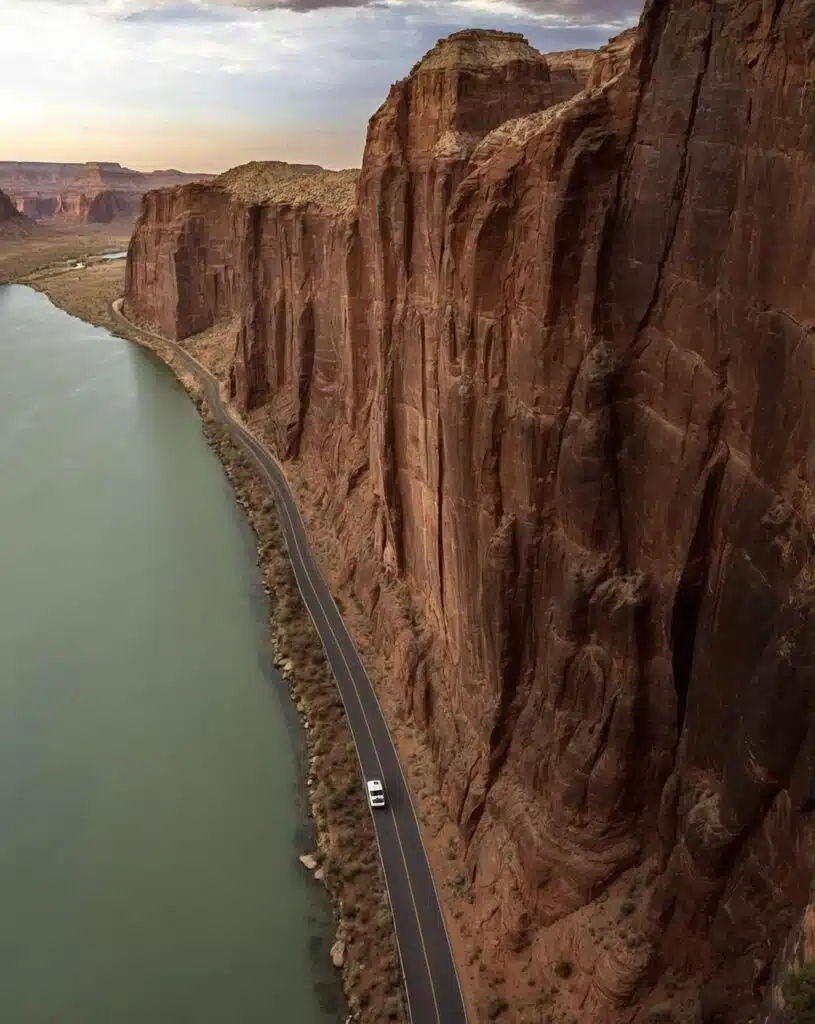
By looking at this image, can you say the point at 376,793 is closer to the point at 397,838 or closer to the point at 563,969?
the point at 397,838

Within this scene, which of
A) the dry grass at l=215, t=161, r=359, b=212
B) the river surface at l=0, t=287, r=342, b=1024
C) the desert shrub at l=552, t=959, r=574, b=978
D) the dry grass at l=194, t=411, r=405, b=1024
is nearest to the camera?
the desert shrub at l=552, t=959, r=574, b=978

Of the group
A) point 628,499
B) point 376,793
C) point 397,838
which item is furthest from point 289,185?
point 628,499

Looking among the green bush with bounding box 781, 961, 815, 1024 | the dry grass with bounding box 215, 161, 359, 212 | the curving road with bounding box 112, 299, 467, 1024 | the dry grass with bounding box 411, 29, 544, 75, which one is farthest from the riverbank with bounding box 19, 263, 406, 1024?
the dry grass with bounding box 411, 29, 544, 75

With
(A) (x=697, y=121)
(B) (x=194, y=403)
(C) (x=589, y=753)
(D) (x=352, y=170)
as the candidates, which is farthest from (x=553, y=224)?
(B) (x=194, y=403)

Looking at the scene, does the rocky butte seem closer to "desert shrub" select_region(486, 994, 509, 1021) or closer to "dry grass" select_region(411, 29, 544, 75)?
"dry grass" select_region(411, 29, 544, 75)

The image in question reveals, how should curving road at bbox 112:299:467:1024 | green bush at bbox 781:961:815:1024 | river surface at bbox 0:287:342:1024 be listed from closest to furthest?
green bush at bbox 781:961:815:1024 → curving road at bbox 112:299:467:1024 → river surface at bbox 0:287:342:1024

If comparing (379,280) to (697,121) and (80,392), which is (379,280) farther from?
(80,392)
